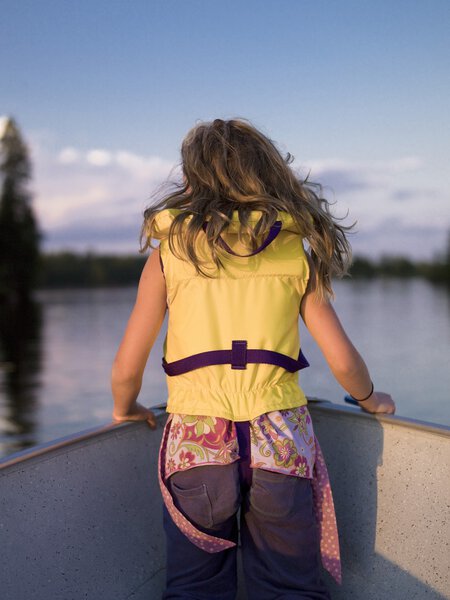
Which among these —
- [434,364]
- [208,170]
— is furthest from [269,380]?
[434,364]

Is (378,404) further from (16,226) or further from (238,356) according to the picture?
(16,226)

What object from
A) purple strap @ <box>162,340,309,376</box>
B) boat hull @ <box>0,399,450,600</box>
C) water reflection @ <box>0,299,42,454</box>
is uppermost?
purple strap @ <box>162,340,309,376</box>

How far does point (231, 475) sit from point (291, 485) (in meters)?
0.11

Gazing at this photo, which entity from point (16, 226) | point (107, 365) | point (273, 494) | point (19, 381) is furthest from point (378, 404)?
point (16, 226)

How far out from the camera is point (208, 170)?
1.29 meters

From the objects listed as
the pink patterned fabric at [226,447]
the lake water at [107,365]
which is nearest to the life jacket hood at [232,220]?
the pink patterned fabric at [226,447]

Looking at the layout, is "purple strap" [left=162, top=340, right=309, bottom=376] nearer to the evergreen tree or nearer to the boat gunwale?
the boat gunwale

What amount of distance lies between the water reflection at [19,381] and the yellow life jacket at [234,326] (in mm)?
3206

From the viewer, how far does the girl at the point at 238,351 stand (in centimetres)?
123

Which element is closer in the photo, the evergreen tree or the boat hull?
the boat hull

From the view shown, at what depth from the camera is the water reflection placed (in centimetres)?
455

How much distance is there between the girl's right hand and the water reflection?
10.3 feet

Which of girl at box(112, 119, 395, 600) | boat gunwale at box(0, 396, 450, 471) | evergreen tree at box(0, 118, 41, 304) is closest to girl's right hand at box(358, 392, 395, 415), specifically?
boat gunwale at box(0, 396, 450, 471)

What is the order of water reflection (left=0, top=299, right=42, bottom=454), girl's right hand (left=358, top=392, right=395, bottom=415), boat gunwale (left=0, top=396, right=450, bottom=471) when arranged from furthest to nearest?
water reflection (left=0, top=299, right=42, bottom=454), girl's right hand (left=358, top=392, right=395, bottom=415), boat gunwale (left=0, top=396, right=450, bottom=471)
